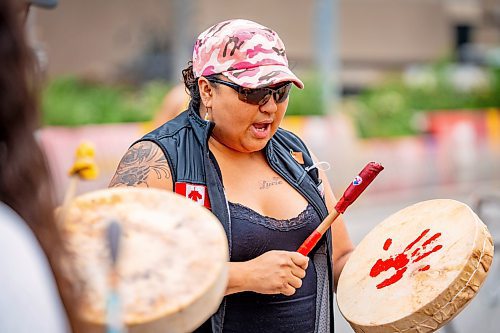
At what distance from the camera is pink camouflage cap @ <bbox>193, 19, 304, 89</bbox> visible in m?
2.79

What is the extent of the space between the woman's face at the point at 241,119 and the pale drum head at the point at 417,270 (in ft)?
1.81

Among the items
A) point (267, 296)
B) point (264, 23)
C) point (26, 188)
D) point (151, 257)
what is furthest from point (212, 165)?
point (264, 23)

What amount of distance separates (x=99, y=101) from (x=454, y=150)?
5079 millimetres

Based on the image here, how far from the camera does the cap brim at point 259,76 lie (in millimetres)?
2773

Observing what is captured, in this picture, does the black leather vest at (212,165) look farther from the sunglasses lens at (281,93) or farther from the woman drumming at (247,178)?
the sunglasses lens at (281,93)

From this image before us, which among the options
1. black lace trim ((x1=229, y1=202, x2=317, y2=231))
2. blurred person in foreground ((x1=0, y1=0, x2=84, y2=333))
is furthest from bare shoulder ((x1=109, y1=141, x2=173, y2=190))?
A: blurred person in foreground ((x1=0, y1=0, x2=84, y2=333))

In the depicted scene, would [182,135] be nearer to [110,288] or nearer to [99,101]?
[110,288]

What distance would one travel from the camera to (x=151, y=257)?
1791 millimetres

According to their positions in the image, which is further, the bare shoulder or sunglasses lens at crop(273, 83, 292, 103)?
sunglasses lens at crop(273, 83, 292, 103)

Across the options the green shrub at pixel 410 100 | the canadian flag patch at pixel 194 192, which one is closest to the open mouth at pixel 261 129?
the canadian flag patch at pixel 194 192

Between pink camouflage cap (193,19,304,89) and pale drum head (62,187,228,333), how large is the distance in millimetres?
848

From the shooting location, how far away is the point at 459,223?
2912mm

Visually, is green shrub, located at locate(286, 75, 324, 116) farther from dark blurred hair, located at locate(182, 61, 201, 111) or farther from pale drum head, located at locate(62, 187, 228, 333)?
pale drum head, located at locate(62, 187, 228, 333)

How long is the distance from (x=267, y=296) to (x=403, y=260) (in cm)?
46
